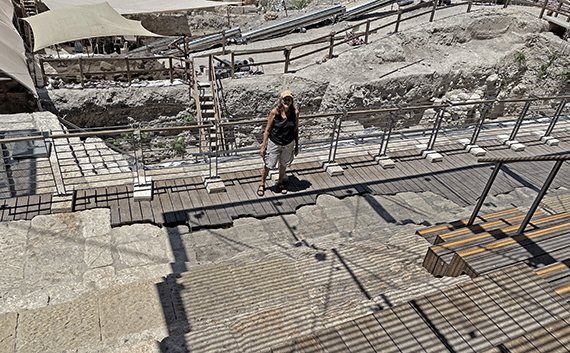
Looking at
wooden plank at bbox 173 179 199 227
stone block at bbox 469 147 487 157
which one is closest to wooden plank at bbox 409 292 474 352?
wooden plank at bbox 173 179 199 227

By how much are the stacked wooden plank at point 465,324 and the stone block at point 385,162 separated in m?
4.01

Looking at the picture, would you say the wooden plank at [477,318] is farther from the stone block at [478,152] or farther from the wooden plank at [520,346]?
the stone block at [478,152]

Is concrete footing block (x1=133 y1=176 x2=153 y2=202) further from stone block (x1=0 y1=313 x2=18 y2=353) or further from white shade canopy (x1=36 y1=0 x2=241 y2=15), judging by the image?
white shade canopy (x1=36 y1=0 x2=241 y2=15)

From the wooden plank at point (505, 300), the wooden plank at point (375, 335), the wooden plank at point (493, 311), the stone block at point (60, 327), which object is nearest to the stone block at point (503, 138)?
the wooden plank at point (505, 300)

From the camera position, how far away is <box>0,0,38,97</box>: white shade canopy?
284 inches

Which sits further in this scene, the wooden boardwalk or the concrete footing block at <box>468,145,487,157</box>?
the concrete footing block at <box>468,145,487,157</box>

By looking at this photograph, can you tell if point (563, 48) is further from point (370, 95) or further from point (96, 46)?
point (96, 46)

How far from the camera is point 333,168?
22.8ft

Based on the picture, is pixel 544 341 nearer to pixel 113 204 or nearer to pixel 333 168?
pixel 333 168

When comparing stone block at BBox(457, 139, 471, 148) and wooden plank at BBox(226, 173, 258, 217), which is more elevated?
stone block at BBox(457, 139, 471, 148)

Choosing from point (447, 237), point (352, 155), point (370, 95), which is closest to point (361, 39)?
point (370, 95)

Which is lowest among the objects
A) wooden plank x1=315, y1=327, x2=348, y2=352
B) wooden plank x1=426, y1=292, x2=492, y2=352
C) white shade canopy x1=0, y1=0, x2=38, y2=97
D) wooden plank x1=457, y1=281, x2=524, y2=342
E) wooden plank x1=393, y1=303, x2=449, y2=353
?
white shade canopy x1=0, y1=0, x2=38, y2=97

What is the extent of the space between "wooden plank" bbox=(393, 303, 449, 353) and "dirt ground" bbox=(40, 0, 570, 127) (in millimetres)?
11095

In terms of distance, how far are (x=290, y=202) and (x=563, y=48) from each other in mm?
15631
